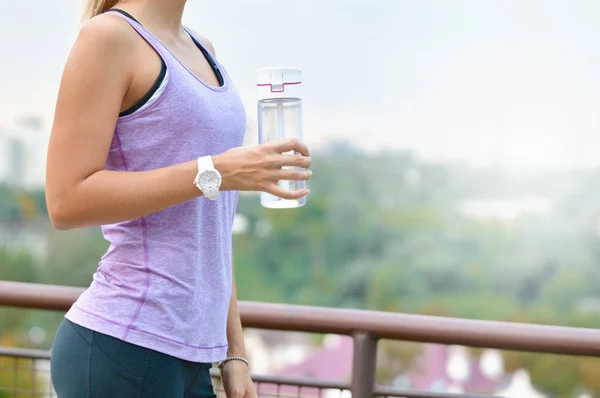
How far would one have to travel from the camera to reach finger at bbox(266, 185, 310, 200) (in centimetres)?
81

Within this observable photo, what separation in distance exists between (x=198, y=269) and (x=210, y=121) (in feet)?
0.55

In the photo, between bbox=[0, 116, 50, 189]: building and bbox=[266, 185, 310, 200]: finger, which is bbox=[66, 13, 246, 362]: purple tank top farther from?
bbox=[0, 116, 50, 189]: building

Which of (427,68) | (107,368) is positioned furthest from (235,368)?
(427,68)

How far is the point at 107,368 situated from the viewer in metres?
0.85

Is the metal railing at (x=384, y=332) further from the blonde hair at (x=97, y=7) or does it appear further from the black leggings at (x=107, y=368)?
the blonde hair at (x=97, y=7)

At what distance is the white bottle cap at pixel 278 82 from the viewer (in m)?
0.91

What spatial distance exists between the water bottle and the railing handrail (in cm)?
49

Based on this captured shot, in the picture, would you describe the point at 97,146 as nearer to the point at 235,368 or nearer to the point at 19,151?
the point at 235,368

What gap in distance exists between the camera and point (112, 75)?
80 cm

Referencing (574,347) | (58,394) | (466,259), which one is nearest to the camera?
(58,394)

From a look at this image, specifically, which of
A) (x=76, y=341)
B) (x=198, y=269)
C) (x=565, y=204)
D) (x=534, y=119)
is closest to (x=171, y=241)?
(x=198, y=269)

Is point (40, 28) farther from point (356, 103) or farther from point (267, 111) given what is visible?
point (267, 111)

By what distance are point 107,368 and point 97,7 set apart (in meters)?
0.42

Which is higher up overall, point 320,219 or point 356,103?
point 356,103
